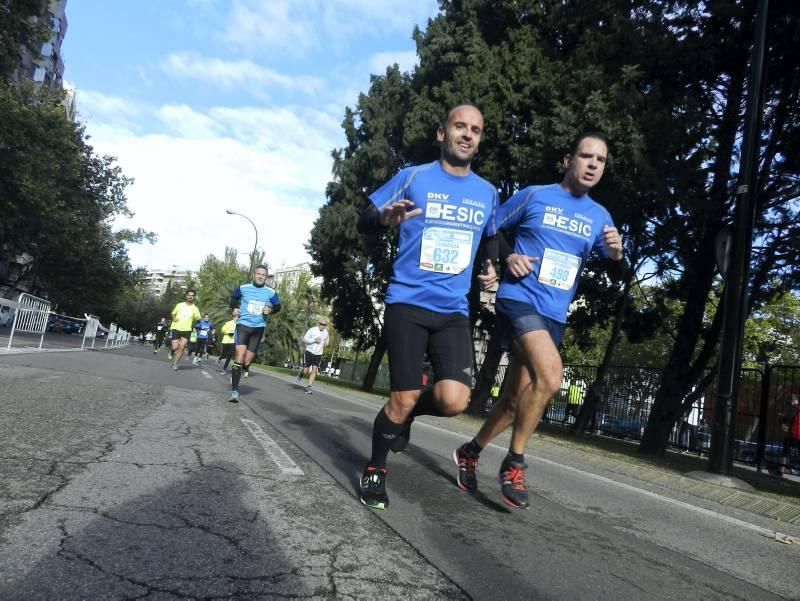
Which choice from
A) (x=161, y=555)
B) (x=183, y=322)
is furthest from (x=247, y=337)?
(x=183, y=322)

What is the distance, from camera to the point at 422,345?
3.84 meters

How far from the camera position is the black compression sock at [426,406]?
13.2 feet

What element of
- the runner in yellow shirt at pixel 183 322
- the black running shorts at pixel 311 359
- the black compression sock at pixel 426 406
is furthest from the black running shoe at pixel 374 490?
the runner in yellow shirt at pixel 183 322

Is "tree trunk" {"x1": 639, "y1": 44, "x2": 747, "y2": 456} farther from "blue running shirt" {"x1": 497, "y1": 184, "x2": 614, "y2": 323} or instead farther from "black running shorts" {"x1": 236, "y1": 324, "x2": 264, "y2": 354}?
"blue running shirt" {"x1": 497, "y1": 184, "x2": 614, "y2": 323}

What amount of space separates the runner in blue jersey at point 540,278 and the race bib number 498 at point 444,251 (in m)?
0.50

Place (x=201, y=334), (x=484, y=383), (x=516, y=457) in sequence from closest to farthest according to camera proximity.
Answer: (x=516, y=457)
(x=484, y=383)
(x=201, y=334)

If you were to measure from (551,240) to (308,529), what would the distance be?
7.75ft

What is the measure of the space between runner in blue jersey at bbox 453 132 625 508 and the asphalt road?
1.90ft

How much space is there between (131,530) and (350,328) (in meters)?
24.5

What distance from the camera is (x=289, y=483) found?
4180mm

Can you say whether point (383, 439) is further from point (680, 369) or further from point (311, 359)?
point (311, 359)

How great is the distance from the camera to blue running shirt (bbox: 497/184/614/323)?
4.38m

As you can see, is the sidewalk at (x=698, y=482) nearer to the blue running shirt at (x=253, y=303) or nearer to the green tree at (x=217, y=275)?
the blue running shirt at (x=253, y=303)

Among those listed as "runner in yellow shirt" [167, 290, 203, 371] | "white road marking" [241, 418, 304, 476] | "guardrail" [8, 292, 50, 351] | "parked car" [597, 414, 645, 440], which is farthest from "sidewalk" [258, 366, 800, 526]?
"guardrail" [8, 292, 50, 351]
